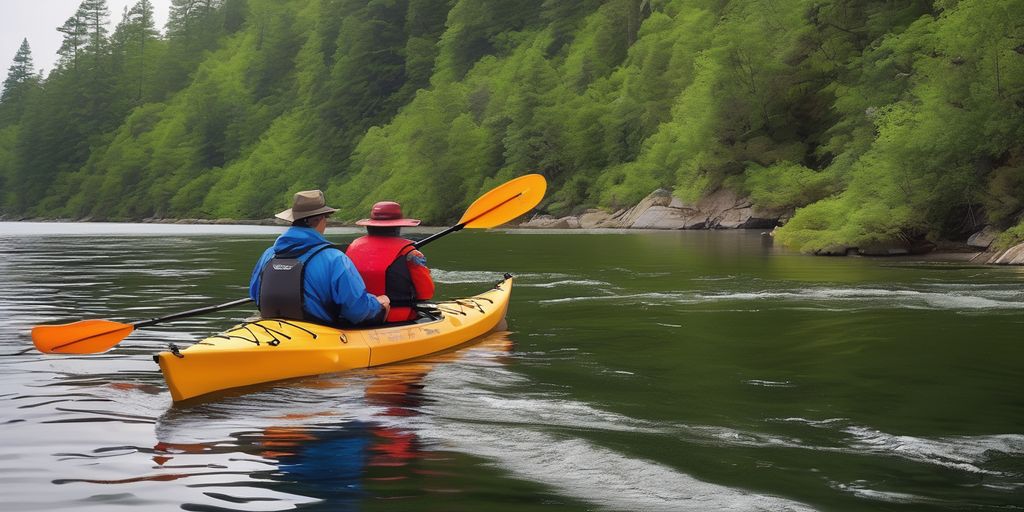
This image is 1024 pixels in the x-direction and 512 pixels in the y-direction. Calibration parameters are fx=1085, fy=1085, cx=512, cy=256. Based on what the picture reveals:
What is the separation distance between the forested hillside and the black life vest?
17.4 m

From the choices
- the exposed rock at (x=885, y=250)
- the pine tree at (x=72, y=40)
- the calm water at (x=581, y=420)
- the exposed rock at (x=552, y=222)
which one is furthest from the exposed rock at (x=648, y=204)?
the pine tree at (x=72, y=40)

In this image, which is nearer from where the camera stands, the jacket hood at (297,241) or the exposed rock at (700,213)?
the jacket hood at (297,241)

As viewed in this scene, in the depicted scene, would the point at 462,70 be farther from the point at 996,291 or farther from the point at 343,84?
the point at 996,291

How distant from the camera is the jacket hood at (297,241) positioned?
8406 mm

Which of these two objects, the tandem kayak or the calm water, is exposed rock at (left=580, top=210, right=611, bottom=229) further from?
the tandem kayak

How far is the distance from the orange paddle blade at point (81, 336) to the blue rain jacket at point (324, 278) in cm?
129

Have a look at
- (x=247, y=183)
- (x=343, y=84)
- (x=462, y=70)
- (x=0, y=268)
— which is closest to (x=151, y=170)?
(x=247, y=183)

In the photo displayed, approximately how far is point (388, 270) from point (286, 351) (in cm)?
170

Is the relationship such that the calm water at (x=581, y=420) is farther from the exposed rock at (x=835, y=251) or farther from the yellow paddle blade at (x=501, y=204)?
the exposed rock at (x=835, y=251)

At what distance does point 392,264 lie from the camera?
973 cm

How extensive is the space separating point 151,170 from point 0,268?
256ft

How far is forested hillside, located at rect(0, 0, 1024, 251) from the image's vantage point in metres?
24.5

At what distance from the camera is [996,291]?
15.1 m

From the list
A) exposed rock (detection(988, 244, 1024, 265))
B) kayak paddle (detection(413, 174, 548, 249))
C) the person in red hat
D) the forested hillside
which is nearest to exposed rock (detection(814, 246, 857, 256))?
the forested hillside
